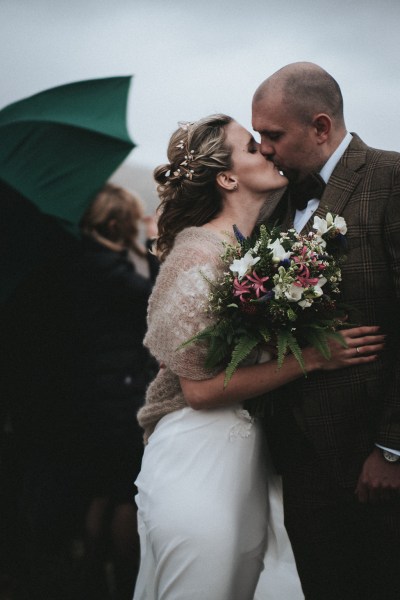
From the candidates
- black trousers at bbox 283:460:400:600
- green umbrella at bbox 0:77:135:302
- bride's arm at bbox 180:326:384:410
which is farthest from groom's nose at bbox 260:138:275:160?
black trousers at bbox 283:460:400:600

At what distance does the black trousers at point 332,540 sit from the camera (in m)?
3.22

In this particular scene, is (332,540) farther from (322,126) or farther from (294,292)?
(322,126)

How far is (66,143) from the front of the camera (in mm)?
4273

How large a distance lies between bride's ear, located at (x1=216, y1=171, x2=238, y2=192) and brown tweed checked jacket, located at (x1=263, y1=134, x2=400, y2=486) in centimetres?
47

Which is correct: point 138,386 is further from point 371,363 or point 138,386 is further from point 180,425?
point 371,363

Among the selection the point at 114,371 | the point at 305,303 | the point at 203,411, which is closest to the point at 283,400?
the point at 203,411

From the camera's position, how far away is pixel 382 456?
10.1 ft

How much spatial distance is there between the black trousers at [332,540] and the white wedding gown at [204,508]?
0.49ft

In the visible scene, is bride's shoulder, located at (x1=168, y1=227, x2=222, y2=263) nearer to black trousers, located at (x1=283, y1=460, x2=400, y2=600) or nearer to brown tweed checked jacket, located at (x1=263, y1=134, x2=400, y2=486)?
brown tweed checked jacket, located at (x1=263, y1=134, x2=400, y2=486)

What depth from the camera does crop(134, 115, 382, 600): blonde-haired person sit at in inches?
122

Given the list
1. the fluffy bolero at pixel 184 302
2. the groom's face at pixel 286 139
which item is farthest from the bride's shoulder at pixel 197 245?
the groom's face at pixel 286 139

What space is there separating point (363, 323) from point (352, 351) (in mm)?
144

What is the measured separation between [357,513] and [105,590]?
2316 mm

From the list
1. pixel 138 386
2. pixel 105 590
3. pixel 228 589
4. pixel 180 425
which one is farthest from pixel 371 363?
pixel 105 590
